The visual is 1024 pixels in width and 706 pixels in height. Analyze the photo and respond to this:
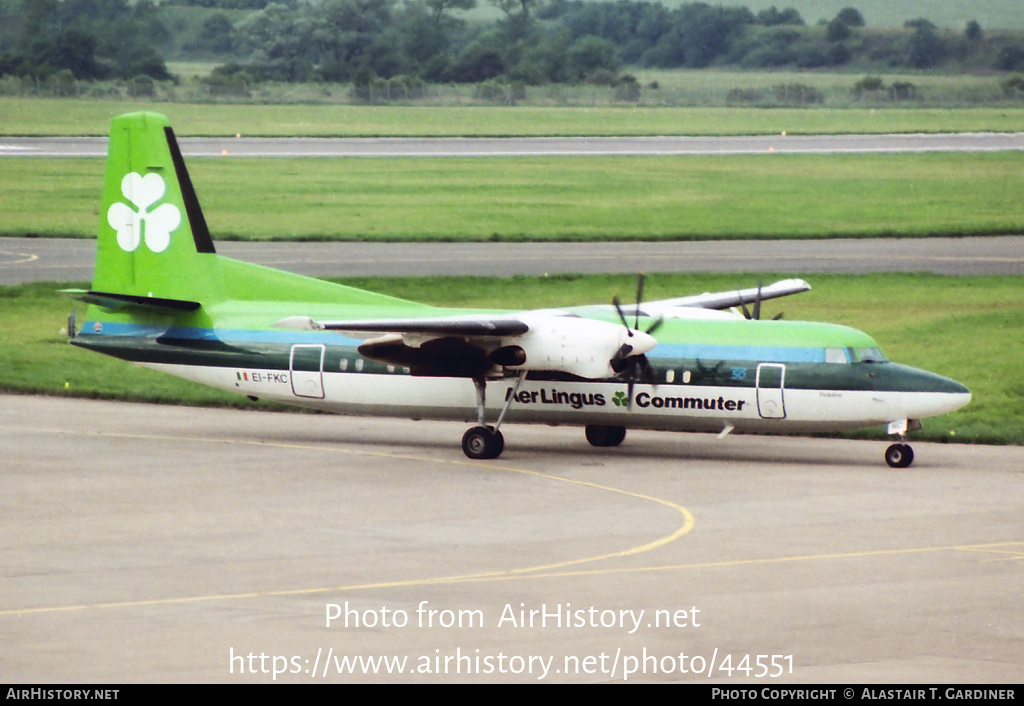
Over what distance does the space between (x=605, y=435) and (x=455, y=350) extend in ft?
12.1

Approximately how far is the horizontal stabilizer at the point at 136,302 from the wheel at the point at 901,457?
13.1 m

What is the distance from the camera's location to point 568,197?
222 feet

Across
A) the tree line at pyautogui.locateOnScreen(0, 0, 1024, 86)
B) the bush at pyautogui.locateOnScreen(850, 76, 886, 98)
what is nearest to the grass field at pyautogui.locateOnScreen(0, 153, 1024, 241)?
the tree line at pyautogui.locateOnScreen(0, 0, 1024, 86)

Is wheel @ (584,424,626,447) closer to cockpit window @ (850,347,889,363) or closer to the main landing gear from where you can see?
the main landing gear

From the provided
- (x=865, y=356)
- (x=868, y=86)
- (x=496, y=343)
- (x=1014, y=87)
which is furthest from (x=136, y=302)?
(x=868, y=86)

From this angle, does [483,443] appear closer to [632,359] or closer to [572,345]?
[572,345]

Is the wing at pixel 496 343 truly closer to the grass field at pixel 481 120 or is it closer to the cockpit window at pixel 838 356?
the cockpit window at pixel 838 356

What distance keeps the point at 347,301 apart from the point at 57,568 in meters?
11.5

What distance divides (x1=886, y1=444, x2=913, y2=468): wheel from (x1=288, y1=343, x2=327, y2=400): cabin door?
10302mm

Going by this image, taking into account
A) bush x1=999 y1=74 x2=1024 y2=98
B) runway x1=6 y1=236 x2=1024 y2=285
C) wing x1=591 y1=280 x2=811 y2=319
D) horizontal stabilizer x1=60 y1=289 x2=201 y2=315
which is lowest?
runway x1=6 y1=236 x2=1024 y2=285

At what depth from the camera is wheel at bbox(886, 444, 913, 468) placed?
24906mm

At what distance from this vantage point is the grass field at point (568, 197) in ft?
190

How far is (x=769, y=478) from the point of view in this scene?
24.1 m

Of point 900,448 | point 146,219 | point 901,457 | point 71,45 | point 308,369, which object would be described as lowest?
point 901,457
